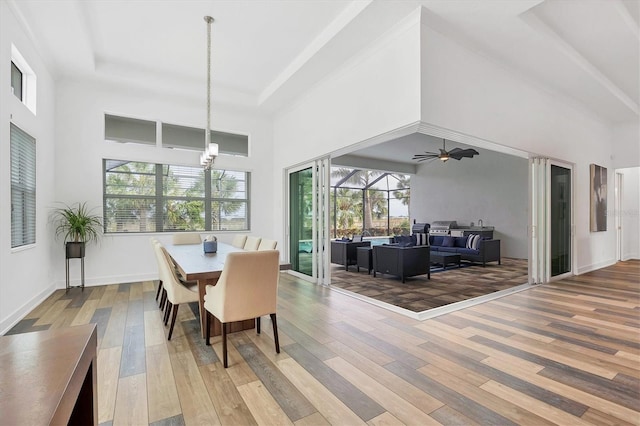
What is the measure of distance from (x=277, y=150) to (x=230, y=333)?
450cm

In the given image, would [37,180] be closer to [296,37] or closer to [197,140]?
[197,140]

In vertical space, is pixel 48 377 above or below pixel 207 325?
above

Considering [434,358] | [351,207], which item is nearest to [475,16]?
[434,358]

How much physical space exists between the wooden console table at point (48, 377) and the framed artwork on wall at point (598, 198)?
331 inches

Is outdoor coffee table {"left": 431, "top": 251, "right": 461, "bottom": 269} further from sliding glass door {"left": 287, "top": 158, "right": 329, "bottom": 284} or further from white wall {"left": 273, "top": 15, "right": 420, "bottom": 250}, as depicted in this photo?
white wall {"left": 273, "top": 15, "right": 420, "bottom": 250}

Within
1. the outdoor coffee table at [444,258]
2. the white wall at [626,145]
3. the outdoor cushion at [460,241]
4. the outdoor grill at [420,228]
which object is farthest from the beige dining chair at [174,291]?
the white wall at [626,145]

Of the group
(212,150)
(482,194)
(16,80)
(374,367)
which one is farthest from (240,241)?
(482,194)

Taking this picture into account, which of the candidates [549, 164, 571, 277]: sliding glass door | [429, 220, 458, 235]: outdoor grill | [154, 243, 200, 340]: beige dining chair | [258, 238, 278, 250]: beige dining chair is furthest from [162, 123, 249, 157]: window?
[429, 220, 458, 235]: outdoor grill

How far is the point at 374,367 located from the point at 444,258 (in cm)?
544

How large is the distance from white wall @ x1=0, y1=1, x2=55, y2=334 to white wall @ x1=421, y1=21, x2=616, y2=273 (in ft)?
14.6

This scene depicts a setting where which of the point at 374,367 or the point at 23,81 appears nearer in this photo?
the point at 374,367

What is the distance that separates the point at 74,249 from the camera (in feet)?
15.6

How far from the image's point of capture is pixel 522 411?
187 centimetres

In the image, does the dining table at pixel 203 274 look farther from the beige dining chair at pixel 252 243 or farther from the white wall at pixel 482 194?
the white wall at pixel 482 194
